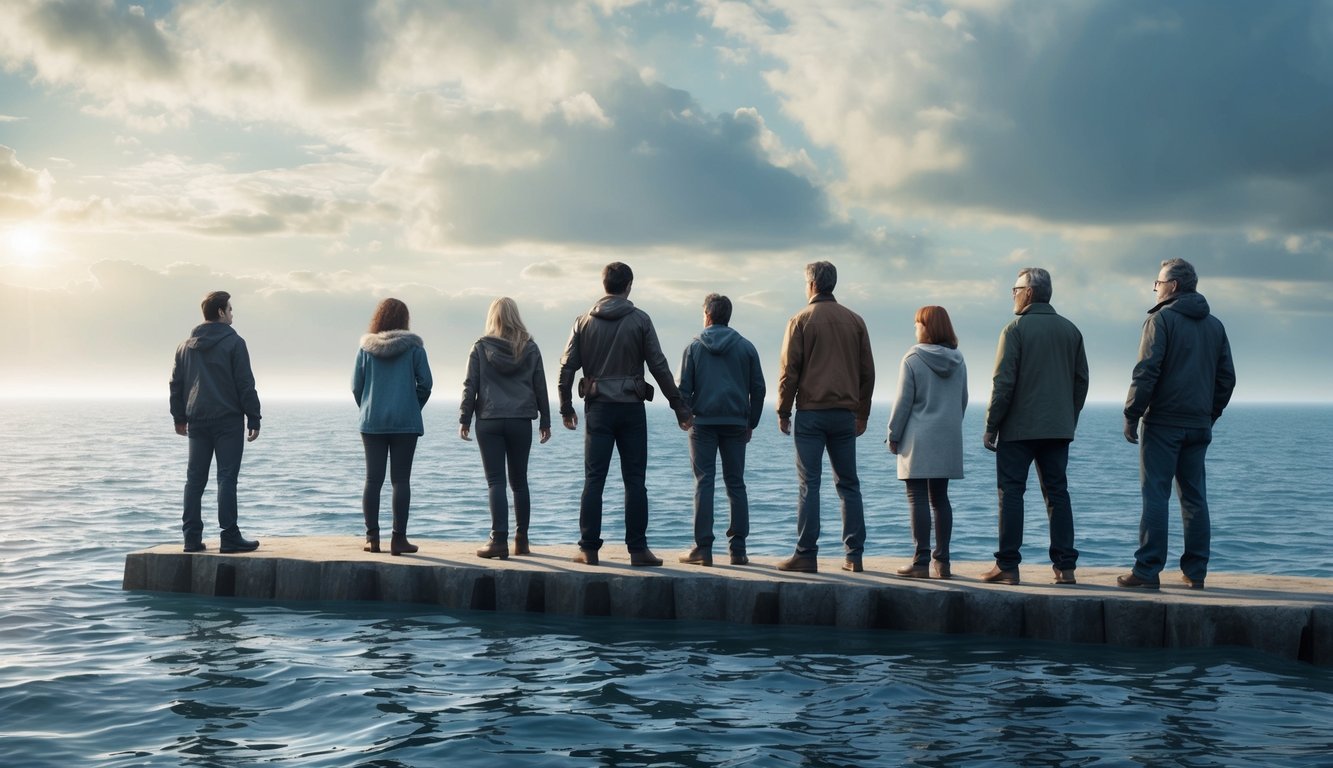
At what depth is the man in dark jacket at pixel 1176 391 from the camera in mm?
9078

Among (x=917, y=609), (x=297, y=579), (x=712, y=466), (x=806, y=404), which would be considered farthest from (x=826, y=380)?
(x=297, y=579)

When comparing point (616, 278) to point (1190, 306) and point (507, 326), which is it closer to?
point (507, 326)

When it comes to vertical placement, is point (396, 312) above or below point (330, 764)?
above

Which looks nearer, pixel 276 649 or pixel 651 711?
A: pixel 651 711

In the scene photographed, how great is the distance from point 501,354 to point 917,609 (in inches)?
169

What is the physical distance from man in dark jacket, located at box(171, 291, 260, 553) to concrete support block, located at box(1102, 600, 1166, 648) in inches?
313

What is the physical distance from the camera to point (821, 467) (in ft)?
32.1

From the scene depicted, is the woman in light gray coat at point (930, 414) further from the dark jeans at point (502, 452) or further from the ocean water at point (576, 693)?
the dark jeans at point (502, 452)

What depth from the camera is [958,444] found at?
379 inches

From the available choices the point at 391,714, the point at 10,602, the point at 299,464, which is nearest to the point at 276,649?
the point at 391,714

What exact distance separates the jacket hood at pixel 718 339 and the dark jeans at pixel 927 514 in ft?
6.49

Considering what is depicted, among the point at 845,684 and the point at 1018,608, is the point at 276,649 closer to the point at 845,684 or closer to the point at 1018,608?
the point at 845,684

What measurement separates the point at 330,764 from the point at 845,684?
360cm

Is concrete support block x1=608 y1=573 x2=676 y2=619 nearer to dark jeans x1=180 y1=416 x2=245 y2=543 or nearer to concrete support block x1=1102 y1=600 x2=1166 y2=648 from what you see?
concrete support block x1=1102 y1=600 x2=1166 y2=648
